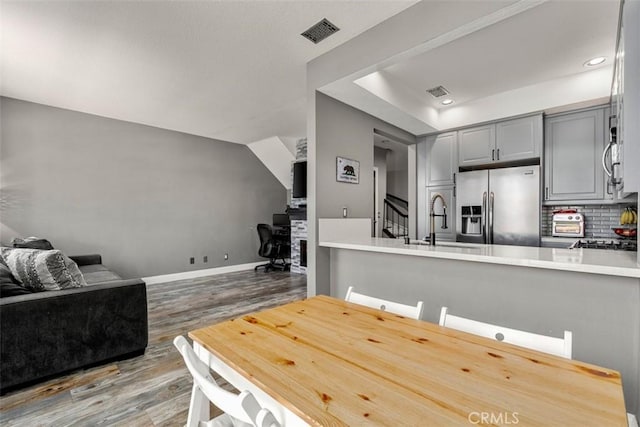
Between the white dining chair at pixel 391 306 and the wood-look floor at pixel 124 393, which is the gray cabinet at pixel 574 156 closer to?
the white dining chair at pixel 391 306

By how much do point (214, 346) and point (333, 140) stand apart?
2435 millimetres

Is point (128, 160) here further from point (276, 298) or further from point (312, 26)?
point (312, 26)

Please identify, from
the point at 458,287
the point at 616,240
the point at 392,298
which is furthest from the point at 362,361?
the point at 616,240

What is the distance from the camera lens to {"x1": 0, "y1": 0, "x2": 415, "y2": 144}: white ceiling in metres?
2.18

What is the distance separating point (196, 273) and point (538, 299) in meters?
5.33

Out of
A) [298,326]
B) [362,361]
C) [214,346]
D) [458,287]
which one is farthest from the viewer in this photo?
[458,287]

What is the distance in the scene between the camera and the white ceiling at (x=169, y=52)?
2.18 m

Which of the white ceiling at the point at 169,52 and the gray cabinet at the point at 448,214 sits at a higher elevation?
the white ceiling at the point at 169,52

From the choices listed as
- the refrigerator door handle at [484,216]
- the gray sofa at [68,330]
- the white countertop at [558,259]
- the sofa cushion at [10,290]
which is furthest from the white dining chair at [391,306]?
the refrigerator door handle at [484,216]

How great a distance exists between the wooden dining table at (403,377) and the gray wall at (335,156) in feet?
5.74

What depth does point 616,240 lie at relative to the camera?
10.5 feet

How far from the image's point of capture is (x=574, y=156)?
3312 millimetres

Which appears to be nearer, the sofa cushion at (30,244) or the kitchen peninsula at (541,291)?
the kitchen peninsula at (541,291)

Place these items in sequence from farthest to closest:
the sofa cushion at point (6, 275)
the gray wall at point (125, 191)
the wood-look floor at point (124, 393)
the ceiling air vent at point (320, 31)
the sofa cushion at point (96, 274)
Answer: the gray wall at point (125, 191) < the sofa cushion at point (96, 274) < the ceiling air vent at point (320, 31) < the sofa cushion at point (6, 275) < the wood-look floor at point (124, 393)
